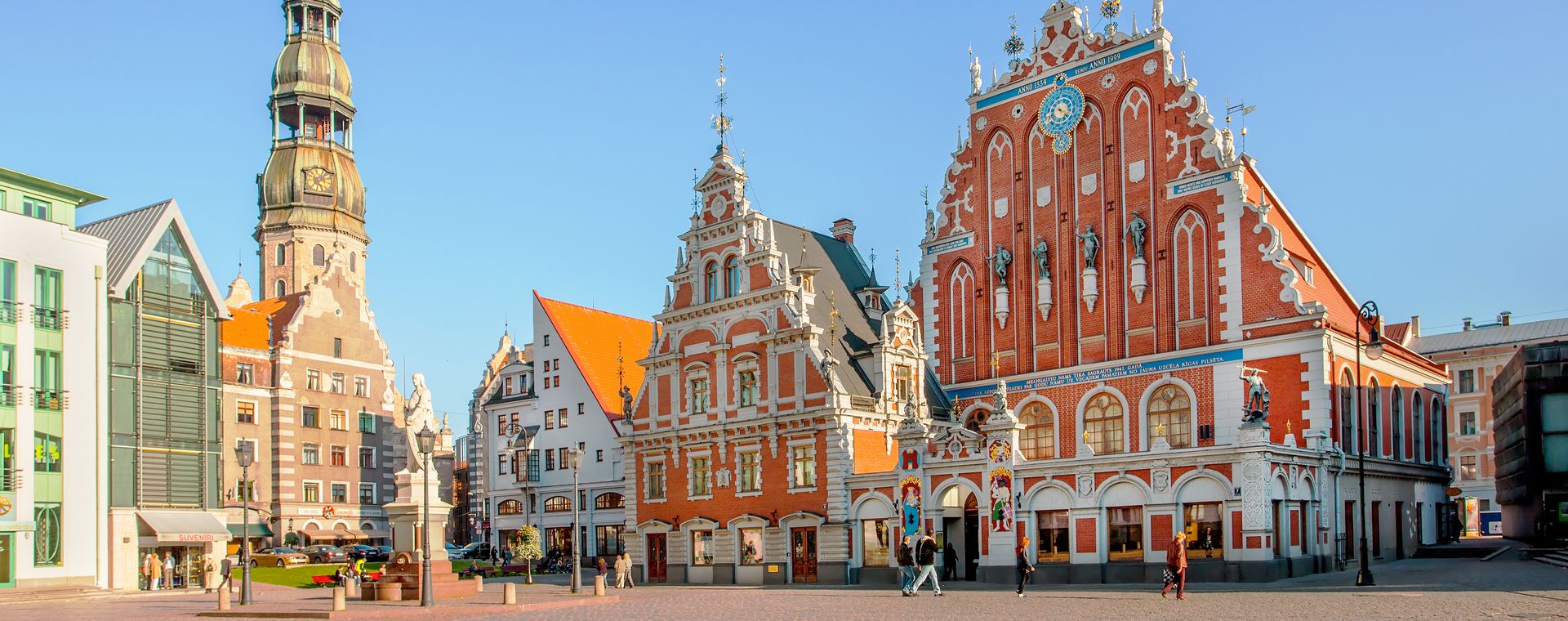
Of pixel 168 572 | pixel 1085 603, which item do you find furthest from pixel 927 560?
pixel 168 572

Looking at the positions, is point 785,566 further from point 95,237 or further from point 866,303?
point 95,237

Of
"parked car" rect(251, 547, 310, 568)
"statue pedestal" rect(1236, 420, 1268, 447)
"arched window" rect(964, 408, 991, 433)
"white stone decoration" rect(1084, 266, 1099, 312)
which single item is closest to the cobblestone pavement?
"statue pedestal" rect(1236, 420, 1268, 447)

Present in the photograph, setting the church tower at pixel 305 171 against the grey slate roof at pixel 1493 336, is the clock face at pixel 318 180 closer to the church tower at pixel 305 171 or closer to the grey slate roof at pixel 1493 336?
the church tower at pixel 305 171

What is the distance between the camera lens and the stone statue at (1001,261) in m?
47.6

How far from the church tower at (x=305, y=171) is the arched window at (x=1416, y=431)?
6623cm

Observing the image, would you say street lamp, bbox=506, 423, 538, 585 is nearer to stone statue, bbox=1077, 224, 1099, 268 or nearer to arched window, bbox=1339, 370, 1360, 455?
stone statue, bbox=1077, 224, 1099, 268

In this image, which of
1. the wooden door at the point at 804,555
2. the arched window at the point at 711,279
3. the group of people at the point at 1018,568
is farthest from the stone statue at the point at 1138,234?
the arched window at the point at 711,279

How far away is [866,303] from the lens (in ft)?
176

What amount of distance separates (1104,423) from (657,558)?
683 inches

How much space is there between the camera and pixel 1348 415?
42.9 metres

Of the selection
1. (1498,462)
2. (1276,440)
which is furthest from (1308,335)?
(1498,462)

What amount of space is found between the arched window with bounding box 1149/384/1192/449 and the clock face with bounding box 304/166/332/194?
66.5 meters

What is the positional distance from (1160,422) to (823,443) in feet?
35.2

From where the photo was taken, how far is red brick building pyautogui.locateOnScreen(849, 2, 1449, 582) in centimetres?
3919
